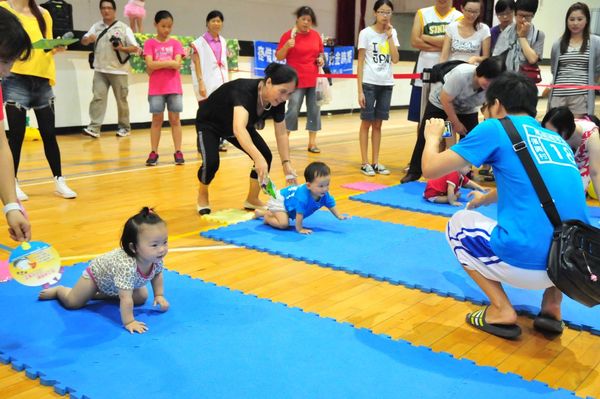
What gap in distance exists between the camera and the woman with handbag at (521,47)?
219 inches

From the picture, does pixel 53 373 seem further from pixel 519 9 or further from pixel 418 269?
pixel 519 9

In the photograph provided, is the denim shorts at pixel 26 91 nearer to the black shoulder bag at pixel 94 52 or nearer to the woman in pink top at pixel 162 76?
the woman in pink top at pixel 162 76

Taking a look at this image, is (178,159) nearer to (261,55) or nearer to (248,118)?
(248,118)

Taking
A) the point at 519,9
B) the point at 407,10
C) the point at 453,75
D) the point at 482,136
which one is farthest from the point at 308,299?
the point at 407,10

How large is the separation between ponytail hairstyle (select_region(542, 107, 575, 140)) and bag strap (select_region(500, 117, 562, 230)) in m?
1.91

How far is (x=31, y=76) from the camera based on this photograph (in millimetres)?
4375

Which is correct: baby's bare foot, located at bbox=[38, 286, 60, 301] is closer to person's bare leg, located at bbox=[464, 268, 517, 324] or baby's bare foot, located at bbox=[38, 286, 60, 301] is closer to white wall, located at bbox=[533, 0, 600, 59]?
person's bare leg, located at bbox=[464, 268, 517, 324]

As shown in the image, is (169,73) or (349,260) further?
(169,73)

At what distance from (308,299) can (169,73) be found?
13.7ft

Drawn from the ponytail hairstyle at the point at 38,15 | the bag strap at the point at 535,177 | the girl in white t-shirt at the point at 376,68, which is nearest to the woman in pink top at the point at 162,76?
the ponytail hairstyle at the point at 38,15

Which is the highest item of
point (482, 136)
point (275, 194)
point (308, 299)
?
point (482, 136)

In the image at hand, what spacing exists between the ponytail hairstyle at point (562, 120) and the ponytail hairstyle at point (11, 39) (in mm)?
3403

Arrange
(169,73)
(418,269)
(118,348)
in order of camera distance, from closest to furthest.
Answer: (118,348)
(418,269)
(169,73)

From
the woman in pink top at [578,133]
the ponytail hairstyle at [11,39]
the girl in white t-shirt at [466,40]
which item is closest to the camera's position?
the ponytail hairstyle at [11,39]
